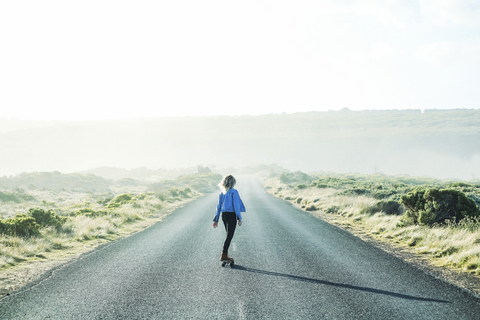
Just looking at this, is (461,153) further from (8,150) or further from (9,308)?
(8,150)

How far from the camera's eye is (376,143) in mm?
152500

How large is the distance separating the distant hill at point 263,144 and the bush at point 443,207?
118 metres

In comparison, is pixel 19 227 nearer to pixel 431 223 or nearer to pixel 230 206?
pixel 230 206

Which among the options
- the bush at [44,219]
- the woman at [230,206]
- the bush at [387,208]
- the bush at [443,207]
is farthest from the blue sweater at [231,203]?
the bush at [387,208]

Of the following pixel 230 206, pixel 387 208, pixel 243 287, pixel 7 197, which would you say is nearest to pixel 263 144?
pixel 7 197

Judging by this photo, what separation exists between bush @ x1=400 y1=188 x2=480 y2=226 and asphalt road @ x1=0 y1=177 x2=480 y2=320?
11.0ft

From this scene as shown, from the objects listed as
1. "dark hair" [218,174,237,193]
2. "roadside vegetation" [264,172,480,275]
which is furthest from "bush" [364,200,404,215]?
"dark hair" [218,174,237,193]

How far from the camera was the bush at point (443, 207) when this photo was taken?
11.3m

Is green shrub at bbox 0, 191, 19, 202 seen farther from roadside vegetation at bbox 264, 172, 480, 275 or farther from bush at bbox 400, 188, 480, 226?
bush at bbox 400, 188, 480, 226

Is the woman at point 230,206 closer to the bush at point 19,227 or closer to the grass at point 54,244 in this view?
the grass at point 54,244

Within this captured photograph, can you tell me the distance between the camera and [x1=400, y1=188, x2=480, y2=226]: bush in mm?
11328

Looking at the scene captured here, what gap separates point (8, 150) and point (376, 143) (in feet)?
578

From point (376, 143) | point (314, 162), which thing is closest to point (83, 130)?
point (314, 162)

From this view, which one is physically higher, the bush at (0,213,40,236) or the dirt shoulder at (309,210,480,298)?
the bush at (0,213,40,236)
